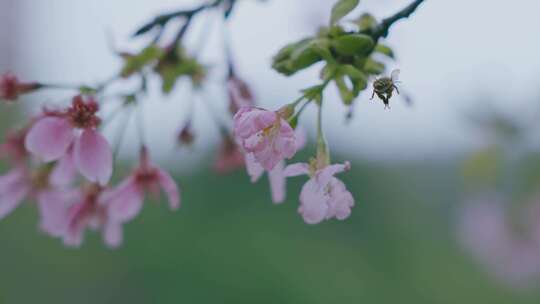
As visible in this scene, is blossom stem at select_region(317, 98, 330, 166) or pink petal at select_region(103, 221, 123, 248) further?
pink petal at select_region(103, 221, 123, 248)

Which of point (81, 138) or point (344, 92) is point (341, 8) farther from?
point (81, 138)

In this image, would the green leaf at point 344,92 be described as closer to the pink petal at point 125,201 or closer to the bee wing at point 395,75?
the bee wing at point 395,75

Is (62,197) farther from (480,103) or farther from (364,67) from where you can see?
(480,103)

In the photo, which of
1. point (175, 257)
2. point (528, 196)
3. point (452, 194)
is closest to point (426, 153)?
point (452, 194)

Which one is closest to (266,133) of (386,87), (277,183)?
(386,87)

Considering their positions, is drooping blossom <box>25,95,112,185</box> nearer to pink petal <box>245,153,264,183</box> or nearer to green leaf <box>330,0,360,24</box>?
pink petal <box>245,153,264,183</box>

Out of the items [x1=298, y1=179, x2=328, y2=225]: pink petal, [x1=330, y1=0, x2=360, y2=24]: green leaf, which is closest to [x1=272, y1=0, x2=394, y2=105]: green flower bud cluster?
[x1=330, y1=0, x2=360, y2=24]: green leaf
